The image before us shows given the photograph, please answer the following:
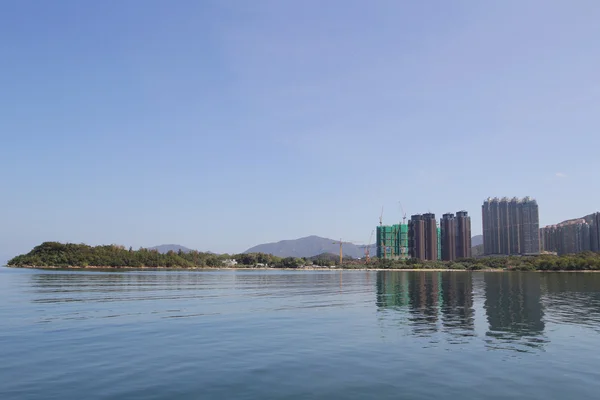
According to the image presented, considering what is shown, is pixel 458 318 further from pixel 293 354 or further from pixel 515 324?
pixel 293 354

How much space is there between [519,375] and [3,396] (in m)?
26.3

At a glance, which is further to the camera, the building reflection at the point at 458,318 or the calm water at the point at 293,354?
the building reflection at the point at 458,318

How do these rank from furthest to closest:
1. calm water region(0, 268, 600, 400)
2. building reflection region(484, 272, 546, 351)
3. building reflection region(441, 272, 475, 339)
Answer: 1. building reflection region(441, 272, 475, 339)
2. building reflection region(484, 272, 546, 351)
3. calm water region(0, 268, 600, 400)

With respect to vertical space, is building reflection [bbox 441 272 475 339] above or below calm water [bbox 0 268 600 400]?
below

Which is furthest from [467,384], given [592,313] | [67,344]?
[592,313]

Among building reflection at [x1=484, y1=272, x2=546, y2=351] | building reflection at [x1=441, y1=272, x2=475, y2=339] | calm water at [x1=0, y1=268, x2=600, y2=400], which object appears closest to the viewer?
calm water at [x1=0, y1=268, x2=600, y2=400]

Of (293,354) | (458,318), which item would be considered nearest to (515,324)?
(458,318)

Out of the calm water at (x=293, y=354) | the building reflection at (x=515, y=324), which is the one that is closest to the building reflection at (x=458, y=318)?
the calm water at (x=293, y=354)

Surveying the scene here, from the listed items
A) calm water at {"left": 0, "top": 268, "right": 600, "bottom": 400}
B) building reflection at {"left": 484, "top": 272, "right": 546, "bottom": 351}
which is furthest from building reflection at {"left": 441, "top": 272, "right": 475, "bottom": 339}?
building reflection at {"left": 484, "top": 272, "right": 546, "bottom": 351}

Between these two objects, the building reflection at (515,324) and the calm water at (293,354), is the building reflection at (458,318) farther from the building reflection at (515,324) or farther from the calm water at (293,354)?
the building reflection at (515,324)

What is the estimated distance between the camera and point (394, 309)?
59.3m

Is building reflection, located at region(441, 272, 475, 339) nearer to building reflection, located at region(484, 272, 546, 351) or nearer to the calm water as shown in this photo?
the calm water

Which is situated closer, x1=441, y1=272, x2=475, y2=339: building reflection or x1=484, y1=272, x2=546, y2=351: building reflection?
x1=484, y1=272, x2=546, y2=351: building reflection

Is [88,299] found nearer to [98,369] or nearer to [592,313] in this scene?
[98,369]
